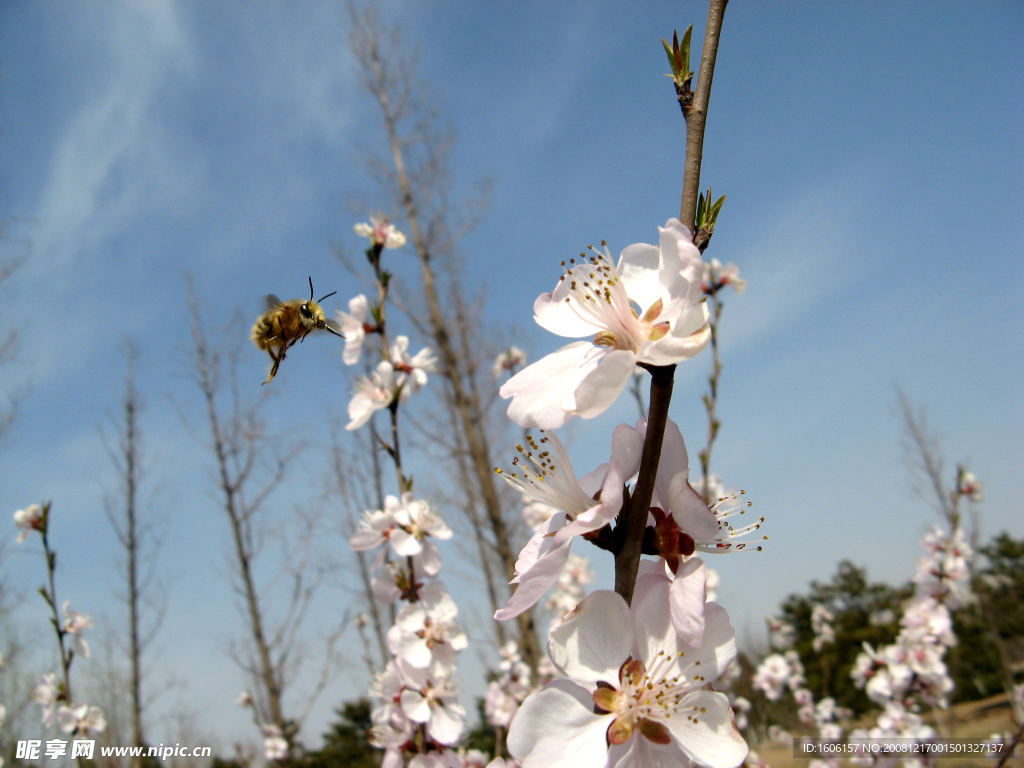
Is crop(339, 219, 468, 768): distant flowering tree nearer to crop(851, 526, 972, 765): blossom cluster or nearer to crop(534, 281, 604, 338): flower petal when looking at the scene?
crop(534, 281, 604, 338): flower petal

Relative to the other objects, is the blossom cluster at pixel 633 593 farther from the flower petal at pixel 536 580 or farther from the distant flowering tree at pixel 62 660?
the distant flowering tree at pixel 62 660

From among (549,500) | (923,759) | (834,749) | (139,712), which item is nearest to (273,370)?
(549,500)

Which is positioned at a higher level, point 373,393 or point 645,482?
point 373,393

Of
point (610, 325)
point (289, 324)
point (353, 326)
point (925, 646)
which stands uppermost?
point (353, 326)

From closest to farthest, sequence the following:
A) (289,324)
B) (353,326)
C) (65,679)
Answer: (289,324) → (353,326) → (65,679)

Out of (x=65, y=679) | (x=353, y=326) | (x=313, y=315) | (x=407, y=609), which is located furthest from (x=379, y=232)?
(x=65, y=679)

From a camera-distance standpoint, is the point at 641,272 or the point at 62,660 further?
the point at 62,660

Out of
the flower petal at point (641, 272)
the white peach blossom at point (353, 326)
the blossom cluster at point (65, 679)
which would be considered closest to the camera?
the flower petal at point (641, 272)

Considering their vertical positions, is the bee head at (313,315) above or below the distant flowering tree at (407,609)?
above

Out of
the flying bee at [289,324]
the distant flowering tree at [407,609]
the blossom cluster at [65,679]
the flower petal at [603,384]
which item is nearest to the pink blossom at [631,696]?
the flower petal at [603,384]

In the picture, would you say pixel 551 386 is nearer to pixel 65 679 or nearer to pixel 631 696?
pixel 631 696

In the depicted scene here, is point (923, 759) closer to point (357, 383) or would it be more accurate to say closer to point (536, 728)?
point (357, 383)

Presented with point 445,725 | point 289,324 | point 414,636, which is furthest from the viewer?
point 414,636
